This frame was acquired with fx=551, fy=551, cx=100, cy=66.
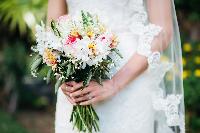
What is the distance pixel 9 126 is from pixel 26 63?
3.54 feet

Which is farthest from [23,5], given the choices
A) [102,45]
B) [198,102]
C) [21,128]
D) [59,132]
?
[102,45]

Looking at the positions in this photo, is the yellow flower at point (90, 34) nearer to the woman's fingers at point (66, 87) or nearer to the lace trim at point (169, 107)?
the woman's fingers at point (66, 87)

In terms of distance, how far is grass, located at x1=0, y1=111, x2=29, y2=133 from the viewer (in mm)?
6848

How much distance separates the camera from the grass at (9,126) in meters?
6.85

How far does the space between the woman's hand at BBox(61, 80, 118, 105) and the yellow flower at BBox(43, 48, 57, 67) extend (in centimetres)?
17

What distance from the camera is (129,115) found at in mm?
3299

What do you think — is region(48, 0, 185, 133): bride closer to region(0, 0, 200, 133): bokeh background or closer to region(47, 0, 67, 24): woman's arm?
region(47, 0, 67, 24): woman's arm

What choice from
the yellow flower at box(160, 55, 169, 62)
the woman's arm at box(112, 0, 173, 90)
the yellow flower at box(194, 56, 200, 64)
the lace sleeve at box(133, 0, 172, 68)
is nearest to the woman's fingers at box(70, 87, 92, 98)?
the woman's arm at box(112, 0, 173, 90)

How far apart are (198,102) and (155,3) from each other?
295 cm

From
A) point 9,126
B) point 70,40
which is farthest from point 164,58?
point 9,126

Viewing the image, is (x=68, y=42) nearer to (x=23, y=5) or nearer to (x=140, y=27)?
(x=140, y=27)

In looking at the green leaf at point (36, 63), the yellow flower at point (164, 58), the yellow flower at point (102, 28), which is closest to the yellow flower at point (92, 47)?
the yellow flower at point (102, 28)

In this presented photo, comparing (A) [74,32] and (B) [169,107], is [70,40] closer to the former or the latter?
(A) [74,32]

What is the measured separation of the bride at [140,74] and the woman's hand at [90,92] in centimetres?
2
